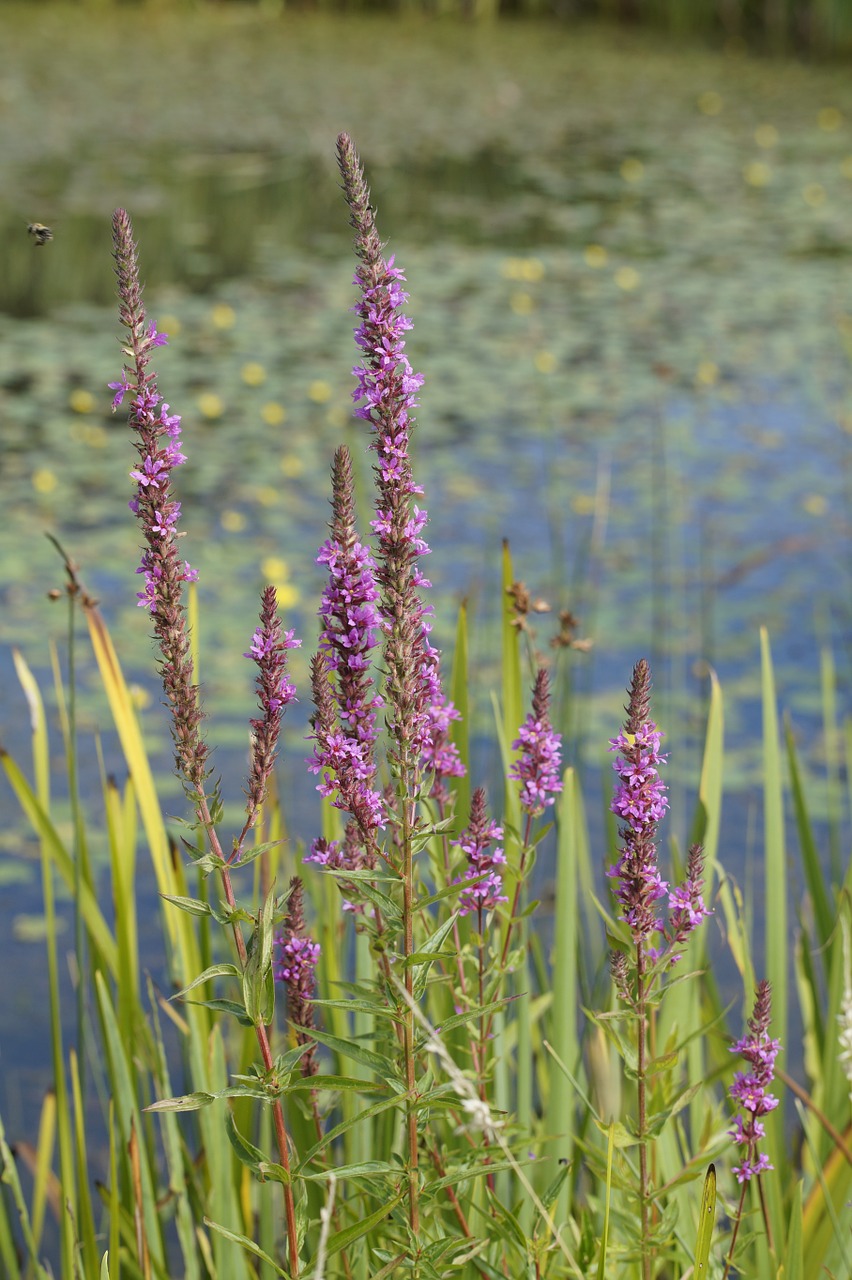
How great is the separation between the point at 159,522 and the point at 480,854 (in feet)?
1.88

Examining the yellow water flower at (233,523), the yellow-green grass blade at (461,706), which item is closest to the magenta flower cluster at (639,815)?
the yellow-green grass blade at (461,706)

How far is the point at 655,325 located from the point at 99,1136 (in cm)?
708

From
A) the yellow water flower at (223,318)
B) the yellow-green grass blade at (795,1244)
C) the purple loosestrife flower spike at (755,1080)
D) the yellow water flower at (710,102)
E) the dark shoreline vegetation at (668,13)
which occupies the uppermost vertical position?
the dark shoreline vegetation at (668,13)

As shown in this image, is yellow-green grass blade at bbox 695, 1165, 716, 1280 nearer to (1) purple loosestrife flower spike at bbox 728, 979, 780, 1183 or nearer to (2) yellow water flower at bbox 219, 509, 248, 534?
(1) purple loosestrife flower spike at bbox 728, 979, 780, 1183

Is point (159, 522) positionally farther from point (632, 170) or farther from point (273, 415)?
point (632, 170)

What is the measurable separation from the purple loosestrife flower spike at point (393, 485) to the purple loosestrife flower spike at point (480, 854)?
0.25 metres

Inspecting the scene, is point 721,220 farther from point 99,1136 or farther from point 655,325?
point 99,1136

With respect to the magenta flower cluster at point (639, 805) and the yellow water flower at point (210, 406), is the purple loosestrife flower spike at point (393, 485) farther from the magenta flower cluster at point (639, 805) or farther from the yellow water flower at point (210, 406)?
the yellow water flower at point (210, 406)

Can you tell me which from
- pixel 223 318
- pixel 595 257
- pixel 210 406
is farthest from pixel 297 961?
pixel 595 257

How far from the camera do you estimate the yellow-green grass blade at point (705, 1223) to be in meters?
1.49

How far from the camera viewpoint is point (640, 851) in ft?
4.79

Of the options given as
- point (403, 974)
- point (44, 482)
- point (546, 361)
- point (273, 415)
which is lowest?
point (403, 974)

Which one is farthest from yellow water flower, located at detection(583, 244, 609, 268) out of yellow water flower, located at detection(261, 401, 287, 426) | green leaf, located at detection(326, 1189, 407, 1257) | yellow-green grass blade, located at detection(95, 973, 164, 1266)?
green leaf, located at detection(326, 1189, 407, 1257)

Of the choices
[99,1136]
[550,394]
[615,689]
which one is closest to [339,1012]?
[99,1136]
